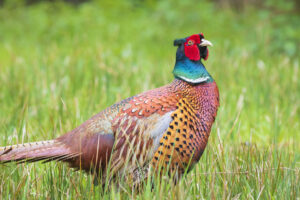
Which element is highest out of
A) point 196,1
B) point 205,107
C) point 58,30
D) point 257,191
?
point 196,1

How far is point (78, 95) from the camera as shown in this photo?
4.40m

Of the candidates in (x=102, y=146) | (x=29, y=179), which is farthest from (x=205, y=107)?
(x=29, y=179)

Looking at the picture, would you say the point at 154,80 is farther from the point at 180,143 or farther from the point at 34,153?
the point at 34,153

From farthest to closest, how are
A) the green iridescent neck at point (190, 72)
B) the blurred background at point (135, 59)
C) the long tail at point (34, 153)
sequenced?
the blurred background at point (135, 59) < the green iridescent neck at point (190, 72) < the long tail at point (34, 153)

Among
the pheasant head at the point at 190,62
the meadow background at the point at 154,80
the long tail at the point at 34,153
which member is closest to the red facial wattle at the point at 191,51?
the pheasant head at the point at 190,62

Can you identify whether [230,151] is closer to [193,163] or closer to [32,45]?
[193,163]

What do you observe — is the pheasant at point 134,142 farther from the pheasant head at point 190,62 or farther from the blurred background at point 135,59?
the blurred background at point 135,59

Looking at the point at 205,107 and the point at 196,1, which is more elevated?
the point at 196,1

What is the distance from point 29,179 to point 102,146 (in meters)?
0.46

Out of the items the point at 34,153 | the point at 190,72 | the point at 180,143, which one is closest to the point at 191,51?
the point at 190,72

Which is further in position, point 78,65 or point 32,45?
point 32,45

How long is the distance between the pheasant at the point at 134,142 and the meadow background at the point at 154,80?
11 cm

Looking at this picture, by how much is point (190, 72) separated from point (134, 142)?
54 centimetres

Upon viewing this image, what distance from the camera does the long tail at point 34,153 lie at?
8.04 ft
